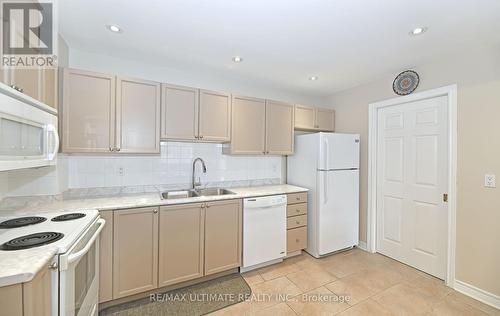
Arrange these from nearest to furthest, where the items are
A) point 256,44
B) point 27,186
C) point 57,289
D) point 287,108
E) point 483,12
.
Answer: point 57,289
point 483,12
point 27,186
point 256,44
point 287,108

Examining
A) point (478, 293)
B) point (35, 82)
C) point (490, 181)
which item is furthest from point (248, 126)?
point (478, 293)

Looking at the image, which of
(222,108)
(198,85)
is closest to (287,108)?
(222,108)

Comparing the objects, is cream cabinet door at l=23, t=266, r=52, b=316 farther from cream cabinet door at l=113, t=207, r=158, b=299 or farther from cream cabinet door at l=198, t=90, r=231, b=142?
cream cabinet door at l=198, t=90, r=231, b=142

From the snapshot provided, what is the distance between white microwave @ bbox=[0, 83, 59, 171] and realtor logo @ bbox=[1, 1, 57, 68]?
0.26 meters

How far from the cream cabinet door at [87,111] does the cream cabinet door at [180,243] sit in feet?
2.99

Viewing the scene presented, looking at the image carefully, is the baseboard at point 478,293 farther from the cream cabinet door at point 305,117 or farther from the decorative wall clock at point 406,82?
the cream cabinet door at point 305,117

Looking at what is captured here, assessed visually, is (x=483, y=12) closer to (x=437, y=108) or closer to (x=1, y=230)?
(x=437, y=108)

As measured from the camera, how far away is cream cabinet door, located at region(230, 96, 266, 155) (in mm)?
2725

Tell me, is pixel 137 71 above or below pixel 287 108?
above

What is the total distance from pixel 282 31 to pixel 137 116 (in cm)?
161

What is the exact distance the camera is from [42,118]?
4.42 feet

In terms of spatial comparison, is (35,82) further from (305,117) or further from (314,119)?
(314,119)

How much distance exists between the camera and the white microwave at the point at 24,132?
3.25 ft

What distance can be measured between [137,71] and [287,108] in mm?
1959
